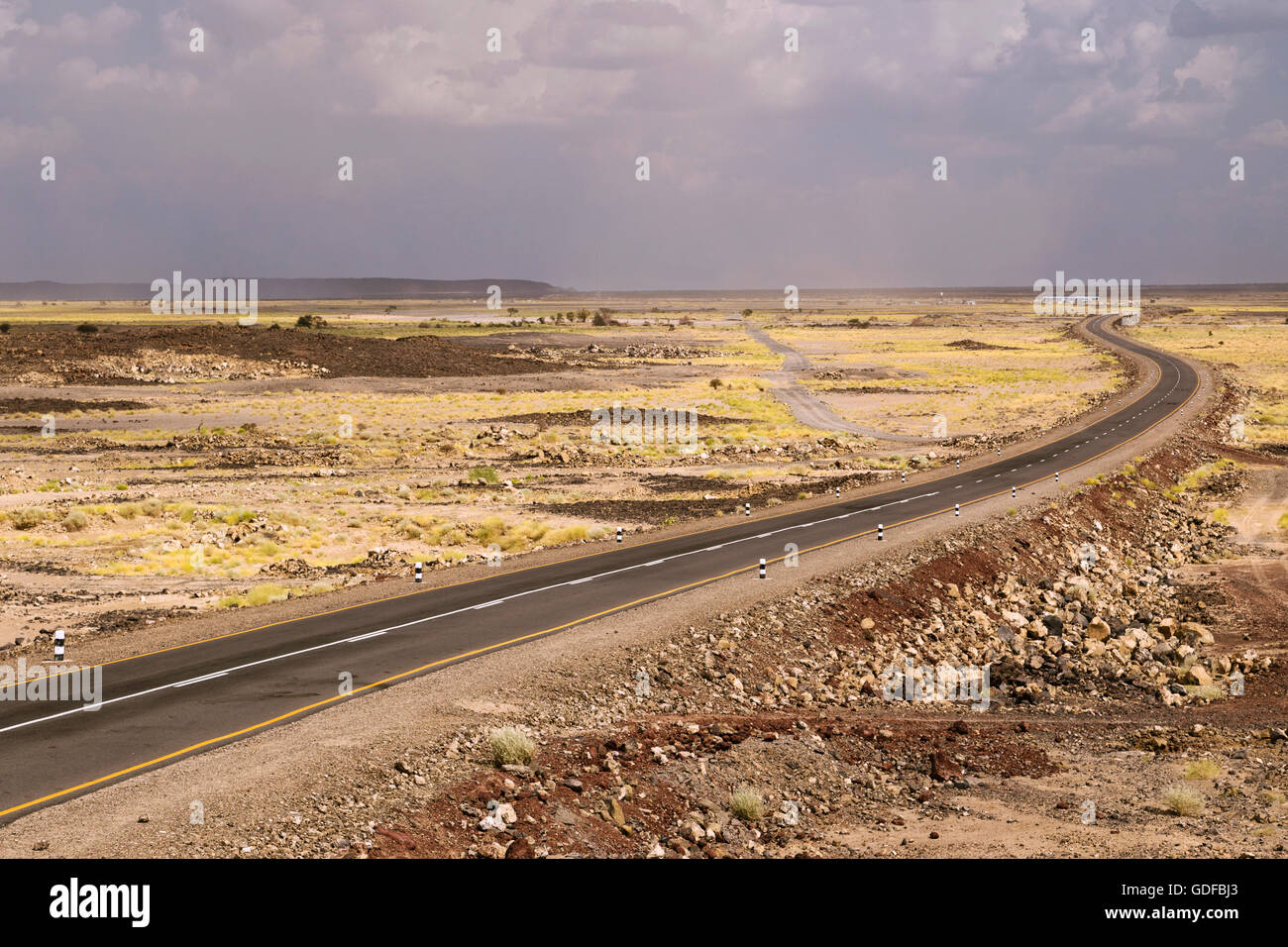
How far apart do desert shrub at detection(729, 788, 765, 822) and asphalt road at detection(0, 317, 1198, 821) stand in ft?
23.9

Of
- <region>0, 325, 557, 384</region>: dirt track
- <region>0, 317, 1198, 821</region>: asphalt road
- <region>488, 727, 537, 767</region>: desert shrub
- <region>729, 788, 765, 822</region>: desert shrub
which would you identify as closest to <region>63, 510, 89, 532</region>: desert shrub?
<region>0, 317, 1198, 821</region>: asphalt road

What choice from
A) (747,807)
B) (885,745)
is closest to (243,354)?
(885,745)

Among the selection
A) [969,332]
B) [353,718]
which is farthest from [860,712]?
[969,332]

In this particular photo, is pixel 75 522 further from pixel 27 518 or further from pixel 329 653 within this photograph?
pixel 329 653

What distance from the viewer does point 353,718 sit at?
1861 cm

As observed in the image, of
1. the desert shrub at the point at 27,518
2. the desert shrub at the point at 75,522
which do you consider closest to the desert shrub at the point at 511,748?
the desert shrub at the point at 75,522

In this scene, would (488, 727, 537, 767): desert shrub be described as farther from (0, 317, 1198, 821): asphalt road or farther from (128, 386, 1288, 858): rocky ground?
(0, 317, 1198, 821): asphalt road

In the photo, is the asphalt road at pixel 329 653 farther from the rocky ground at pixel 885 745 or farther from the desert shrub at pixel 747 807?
the desert shrub at pixel 747 807

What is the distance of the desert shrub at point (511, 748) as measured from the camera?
1752 cm

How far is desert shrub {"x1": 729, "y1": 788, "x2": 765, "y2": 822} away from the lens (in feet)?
56.7

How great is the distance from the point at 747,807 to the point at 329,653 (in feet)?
33.4

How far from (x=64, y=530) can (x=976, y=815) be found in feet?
118
